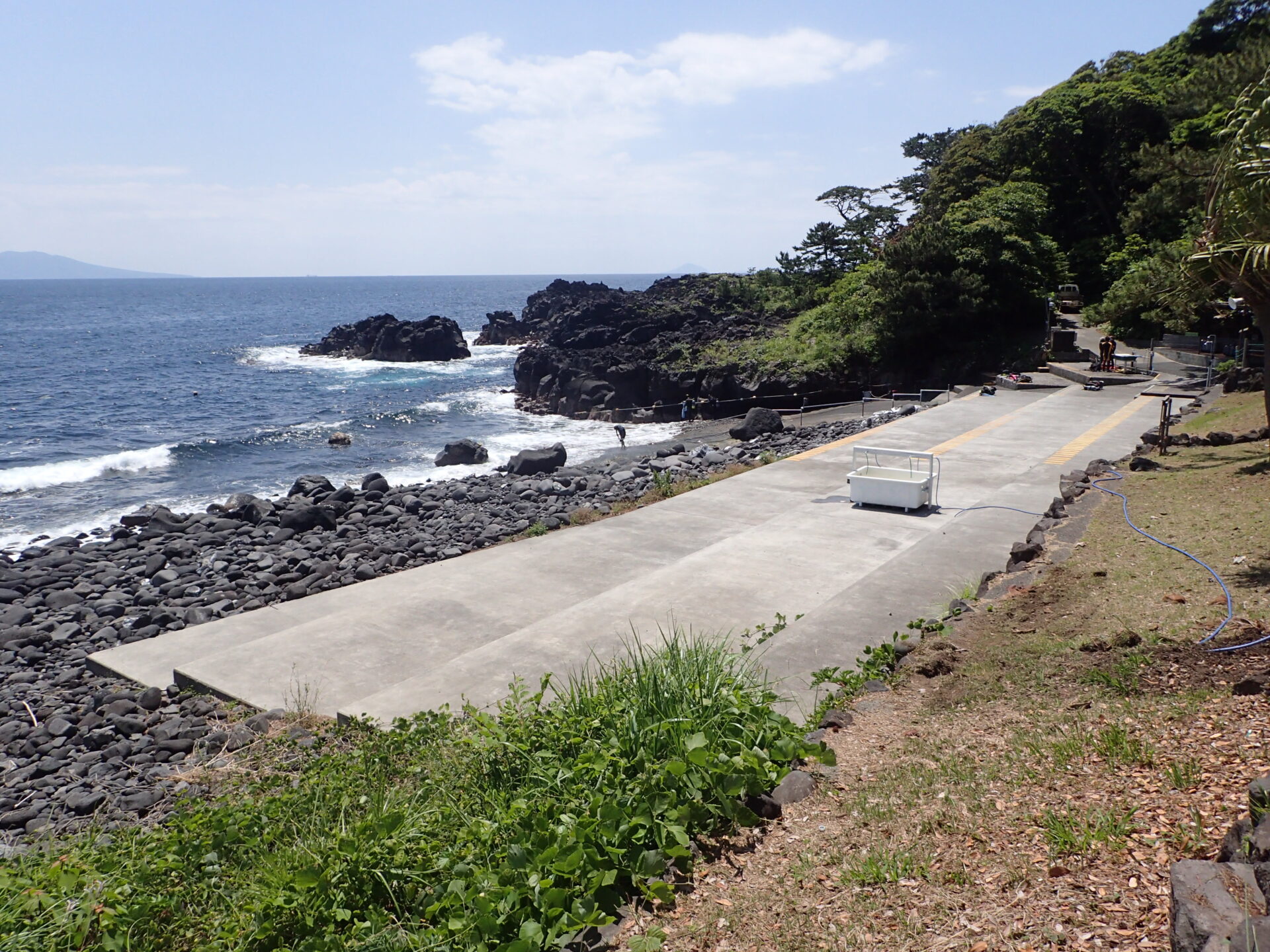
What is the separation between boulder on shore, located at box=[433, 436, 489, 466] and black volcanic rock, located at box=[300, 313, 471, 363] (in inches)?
1400

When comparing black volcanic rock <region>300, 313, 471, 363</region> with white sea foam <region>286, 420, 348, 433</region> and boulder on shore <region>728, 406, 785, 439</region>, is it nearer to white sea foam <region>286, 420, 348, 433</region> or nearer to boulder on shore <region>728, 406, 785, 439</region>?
white sea foam <region>286, 420, 348, 433</region>

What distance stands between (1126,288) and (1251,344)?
3.54 meters

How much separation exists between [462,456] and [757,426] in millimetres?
9461

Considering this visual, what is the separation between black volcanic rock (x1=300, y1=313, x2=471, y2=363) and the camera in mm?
62219

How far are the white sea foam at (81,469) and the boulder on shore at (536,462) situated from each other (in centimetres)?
1391

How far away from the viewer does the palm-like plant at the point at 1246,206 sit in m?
6.62

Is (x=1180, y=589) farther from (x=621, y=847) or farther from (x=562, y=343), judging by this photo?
(x=562, y=343)

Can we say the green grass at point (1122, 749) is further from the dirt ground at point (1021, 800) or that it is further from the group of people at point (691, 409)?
the group of people at point (691, 409)

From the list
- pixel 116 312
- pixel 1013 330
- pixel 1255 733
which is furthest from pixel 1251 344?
pixel 116 312

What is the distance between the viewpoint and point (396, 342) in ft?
206

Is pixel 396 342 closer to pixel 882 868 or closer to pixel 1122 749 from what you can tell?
pixel 1122 749

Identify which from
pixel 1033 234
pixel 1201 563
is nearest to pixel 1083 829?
pixel 1201 563

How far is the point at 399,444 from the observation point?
1308 inches

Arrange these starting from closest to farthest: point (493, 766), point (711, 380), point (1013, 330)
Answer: point (493, 766), point (1013, 330), point (711, 380)
